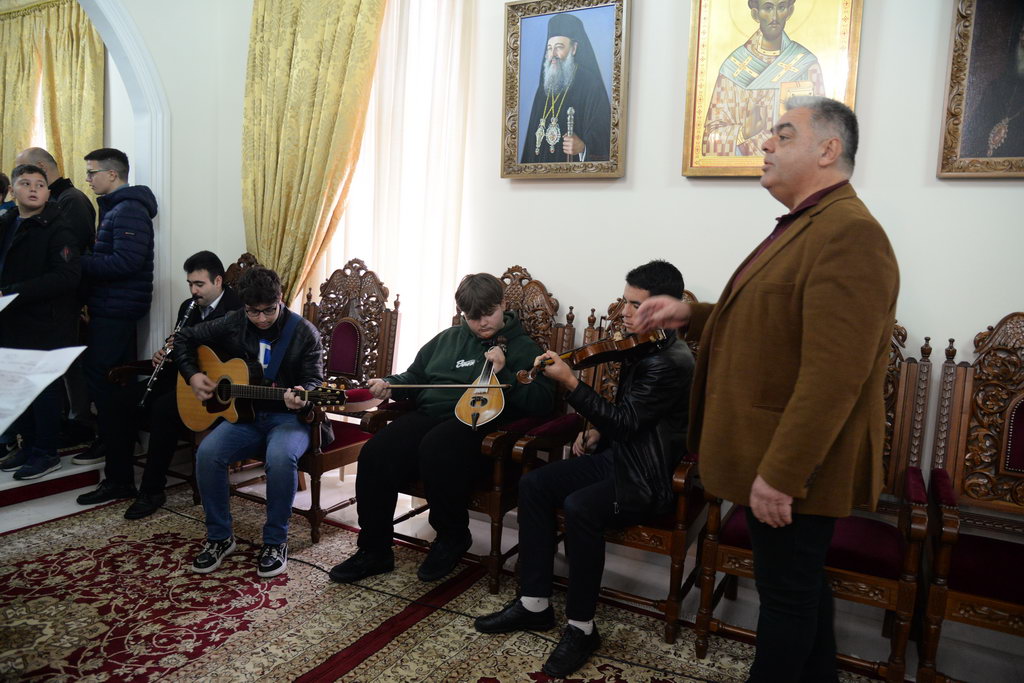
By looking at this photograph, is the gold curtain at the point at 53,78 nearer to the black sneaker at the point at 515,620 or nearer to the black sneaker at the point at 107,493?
the black sneaker at the point at 107,493

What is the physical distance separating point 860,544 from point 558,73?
2382mm

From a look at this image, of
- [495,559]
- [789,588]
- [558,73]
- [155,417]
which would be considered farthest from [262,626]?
[558,73]

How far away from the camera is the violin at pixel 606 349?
2.34 m

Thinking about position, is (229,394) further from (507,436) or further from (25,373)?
(25,373)

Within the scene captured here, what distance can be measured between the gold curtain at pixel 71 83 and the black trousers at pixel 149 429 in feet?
8.12

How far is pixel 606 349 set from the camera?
238 centimetres

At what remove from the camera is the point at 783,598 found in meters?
1.66

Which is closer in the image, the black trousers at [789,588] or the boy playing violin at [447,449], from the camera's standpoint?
the black trousers at [789,588]

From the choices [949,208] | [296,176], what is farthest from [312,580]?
[949,208]

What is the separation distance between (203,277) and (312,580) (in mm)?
1720

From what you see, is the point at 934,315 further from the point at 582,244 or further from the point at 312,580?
the point at 312,580

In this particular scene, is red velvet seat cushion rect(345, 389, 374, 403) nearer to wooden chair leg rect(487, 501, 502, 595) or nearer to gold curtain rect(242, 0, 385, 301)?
wooden chair leg rect(487, 501, 502, 595)

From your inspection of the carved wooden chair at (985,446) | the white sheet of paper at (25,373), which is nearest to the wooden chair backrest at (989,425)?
the carved wooden chair at (985,446)

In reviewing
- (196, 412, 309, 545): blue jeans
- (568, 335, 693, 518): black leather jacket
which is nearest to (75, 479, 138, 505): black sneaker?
(196, 412, 309, 545): blue jeans
